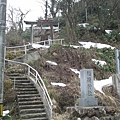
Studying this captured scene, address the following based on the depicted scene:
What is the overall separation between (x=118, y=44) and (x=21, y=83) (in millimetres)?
15203

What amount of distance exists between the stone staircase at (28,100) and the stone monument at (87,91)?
1.73 meters

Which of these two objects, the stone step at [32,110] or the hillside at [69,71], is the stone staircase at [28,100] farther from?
the hillside at [69,71]

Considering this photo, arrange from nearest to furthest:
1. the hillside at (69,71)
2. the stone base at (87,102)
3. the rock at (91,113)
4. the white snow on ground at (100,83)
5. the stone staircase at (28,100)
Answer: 1. the rock at (91,113)
2. the stone base at (87,102)
3. the stone staircase at (28,100)
4. the hillside at (69,71)
5. the white snow on ground at (100,83)

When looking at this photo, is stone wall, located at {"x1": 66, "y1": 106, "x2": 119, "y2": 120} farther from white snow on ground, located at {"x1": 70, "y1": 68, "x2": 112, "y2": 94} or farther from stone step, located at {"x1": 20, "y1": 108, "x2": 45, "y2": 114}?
white snow on ground, located at {"x1": 70, "y1": 68, "x2": 112, "y2": 94}

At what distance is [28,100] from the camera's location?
35.6 ft

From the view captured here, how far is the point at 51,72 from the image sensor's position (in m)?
14.3

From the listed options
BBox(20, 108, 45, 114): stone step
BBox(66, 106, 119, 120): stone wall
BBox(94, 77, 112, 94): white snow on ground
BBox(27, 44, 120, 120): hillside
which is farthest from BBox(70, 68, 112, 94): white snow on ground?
BBox(20, 108, 45, 114): stone step

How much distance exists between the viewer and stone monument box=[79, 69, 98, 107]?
32.3 feet

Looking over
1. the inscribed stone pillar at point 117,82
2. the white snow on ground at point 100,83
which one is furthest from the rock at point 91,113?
the inscribed stone pillar at point 117,82

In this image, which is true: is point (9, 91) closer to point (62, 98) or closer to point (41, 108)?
point (41, 108)

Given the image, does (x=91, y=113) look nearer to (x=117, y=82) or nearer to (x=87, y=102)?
(x=87, y=102)

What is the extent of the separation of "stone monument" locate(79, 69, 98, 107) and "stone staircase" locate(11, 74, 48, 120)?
5.67 ft

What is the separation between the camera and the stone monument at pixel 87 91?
9.84 metres

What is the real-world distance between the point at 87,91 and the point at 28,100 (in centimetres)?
272
